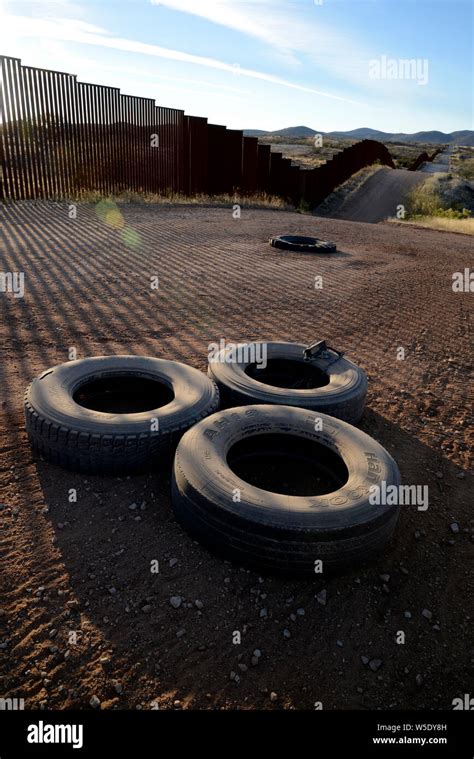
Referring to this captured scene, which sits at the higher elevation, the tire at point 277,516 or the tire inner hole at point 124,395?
the tire inner hole at point 124,395

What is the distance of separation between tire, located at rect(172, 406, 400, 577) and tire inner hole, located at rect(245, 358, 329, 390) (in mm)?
1493

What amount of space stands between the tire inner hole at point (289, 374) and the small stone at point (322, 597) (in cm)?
225

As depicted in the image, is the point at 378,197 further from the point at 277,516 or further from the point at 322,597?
the point at 322,597

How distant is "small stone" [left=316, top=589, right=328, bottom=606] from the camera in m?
2.72

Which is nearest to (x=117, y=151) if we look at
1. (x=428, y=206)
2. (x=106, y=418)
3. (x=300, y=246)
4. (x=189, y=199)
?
(x=189, y=199)

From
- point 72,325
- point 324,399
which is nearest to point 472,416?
point 324,399

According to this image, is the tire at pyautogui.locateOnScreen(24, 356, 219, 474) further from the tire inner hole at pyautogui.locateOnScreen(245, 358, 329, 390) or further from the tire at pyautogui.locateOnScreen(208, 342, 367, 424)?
the tire inner hole at pyautogui.locateOnScreen(245, 358, 329, 390)

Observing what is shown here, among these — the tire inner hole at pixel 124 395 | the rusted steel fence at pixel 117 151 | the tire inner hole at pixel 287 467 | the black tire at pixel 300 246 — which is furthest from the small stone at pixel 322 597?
the rusted steel fence at pixel 117 151

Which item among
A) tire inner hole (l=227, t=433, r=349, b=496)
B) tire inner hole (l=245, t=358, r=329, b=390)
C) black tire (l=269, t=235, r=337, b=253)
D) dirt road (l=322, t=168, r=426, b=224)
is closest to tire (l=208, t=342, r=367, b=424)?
tire inner hole (l=245, t=358, r=329, b=390)

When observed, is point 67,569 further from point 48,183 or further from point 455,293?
point 48,183

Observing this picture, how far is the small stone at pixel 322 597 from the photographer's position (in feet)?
8.92

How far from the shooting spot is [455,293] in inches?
365

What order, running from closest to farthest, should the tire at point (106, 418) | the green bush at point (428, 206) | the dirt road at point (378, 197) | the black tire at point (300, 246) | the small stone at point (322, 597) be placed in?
the small stone at point (322, 597) → the tire at point (106, 418) → the black tire at point (300, 246) → the green bush at point (428, 206) → the dirt road at point (378, 197)

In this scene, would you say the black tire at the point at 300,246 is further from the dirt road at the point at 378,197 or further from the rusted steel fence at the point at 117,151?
the dirt road at the point at 378,197
